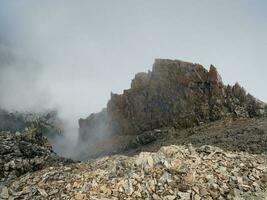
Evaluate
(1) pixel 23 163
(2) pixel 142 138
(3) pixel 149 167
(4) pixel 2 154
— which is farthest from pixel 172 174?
(2) pixel 142 138

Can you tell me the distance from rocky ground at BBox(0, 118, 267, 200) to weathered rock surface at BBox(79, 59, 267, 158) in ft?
111

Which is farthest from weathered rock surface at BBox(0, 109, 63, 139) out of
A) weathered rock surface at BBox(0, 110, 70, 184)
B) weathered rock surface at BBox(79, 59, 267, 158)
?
weathered rock surface at BBox(0, 110, 70, 184)

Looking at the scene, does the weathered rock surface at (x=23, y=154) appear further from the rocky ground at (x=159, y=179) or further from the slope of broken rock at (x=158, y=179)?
the rocky ground at (x=159, y=179)

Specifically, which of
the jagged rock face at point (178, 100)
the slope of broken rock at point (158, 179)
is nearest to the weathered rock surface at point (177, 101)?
the jagged rock face at point (178, 100)

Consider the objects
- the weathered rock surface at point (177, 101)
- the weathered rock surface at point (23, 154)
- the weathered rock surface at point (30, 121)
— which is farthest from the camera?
the weathered rock surface at point (30, 121)

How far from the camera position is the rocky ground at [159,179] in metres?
20.3

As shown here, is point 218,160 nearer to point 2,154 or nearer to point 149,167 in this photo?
point 149,167

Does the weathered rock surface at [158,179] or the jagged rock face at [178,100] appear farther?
the jagged rock face at [178,100]

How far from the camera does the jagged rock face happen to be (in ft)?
193

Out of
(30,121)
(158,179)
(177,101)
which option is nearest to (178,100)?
(177,101)

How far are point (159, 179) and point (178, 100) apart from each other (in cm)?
4296

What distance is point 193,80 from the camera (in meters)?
62.8

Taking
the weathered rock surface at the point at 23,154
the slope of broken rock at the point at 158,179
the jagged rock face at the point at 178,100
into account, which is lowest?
the slope of broken rock at the point at 158,179

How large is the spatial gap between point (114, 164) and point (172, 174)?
3.58m
